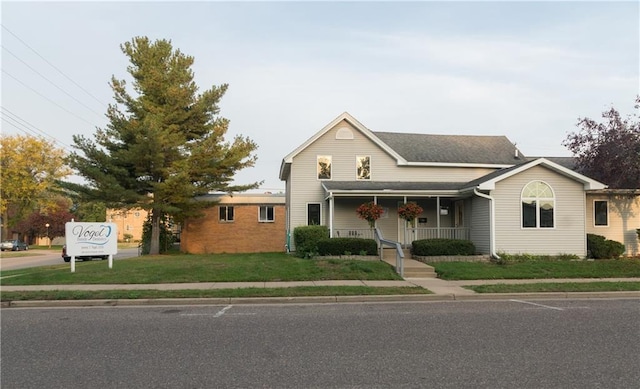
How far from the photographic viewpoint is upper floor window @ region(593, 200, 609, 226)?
2145 centimetres

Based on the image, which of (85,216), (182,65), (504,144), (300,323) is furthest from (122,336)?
(85,216)

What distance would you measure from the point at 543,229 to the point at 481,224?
2.45 meters

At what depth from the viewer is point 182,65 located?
2492 centimetres

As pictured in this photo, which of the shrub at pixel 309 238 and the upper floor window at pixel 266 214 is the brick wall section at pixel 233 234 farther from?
the shrub at pixel 309 238

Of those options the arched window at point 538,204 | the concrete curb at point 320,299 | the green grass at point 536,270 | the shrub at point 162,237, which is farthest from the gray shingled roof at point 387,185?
the shrub at point 162,237

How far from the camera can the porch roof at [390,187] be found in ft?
68.1

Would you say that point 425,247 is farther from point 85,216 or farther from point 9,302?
point 85,216

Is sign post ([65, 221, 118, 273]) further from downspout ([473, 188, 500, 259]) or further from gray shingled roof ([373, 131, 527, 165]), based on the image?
gray shingled roof ([373, 131, 527, 165])

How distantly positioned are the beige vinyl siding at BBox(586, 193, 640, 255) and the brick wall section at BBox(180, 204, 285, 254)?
17.5 meters

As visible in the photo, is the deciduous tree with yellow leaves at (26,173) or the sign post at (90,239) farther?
the deciduous tree with yellow leaves at (26,173)

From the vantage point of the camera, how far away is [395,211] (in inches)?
926

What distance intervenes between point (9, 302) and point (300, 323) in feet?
23.0

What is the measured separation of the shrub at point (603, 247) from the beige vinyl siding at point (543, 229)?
77 cm

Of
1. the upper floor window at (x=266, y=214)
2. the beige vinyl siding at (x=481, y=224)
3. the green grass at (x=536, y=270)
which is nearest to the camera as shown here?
the green grass at (x=536, y=270)
